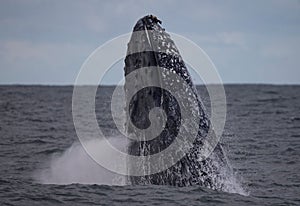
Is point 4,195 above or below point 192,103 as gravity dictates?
below

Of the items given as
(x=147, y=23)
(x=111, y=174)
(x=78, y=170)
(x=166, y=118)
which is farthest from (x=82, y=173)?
(x=147, y=23)

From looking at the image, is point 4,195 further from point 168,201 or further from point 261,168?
point 261,168

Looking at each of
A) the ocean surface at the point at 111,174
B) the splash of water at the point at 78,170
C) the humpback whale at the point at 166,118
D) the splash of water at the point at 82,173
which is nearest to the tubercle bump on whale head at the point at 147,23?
the humpback whale at the point at 166,118

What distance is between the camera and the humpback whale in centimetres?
920

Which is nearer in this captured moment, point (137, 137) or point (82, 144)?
point (137, 137)

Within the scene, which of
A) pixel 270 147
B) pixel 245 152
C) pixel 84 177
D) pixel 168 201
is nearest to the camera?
pixel 168 201

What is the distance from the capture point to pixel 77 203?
9.10m

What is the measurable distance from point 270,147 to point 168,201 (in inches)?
326

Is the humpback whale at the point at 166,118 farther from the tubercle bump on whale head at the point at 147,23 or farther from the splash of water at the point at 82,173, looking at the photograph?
the splash of water at the point at 82,173

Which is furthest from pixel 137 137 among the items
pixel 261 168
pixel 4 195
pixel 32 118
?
pixel 32 118

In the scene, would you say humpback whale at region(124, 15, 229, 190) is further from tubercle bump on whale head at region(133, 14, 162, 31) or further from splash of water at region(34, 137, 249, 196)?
splash of water at region(34, 137, 249, 196)

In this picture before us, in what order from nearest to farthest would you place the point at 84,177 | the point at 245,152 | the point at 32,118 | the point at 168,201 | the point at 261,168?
the point at 168,201 → the point at 84,177 → the point at 261,168 → the point at 245,152 → the point at 32,118

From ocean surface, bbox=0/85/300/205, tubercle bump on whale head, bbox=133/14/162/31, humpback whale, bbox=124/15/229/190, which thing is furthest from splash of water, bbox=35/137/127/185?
tubercle bump on whale head, bbox=133/14/162/31

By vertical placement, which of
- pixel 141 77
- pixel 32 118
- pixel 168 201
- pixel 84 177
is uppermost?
pixel 32 118
